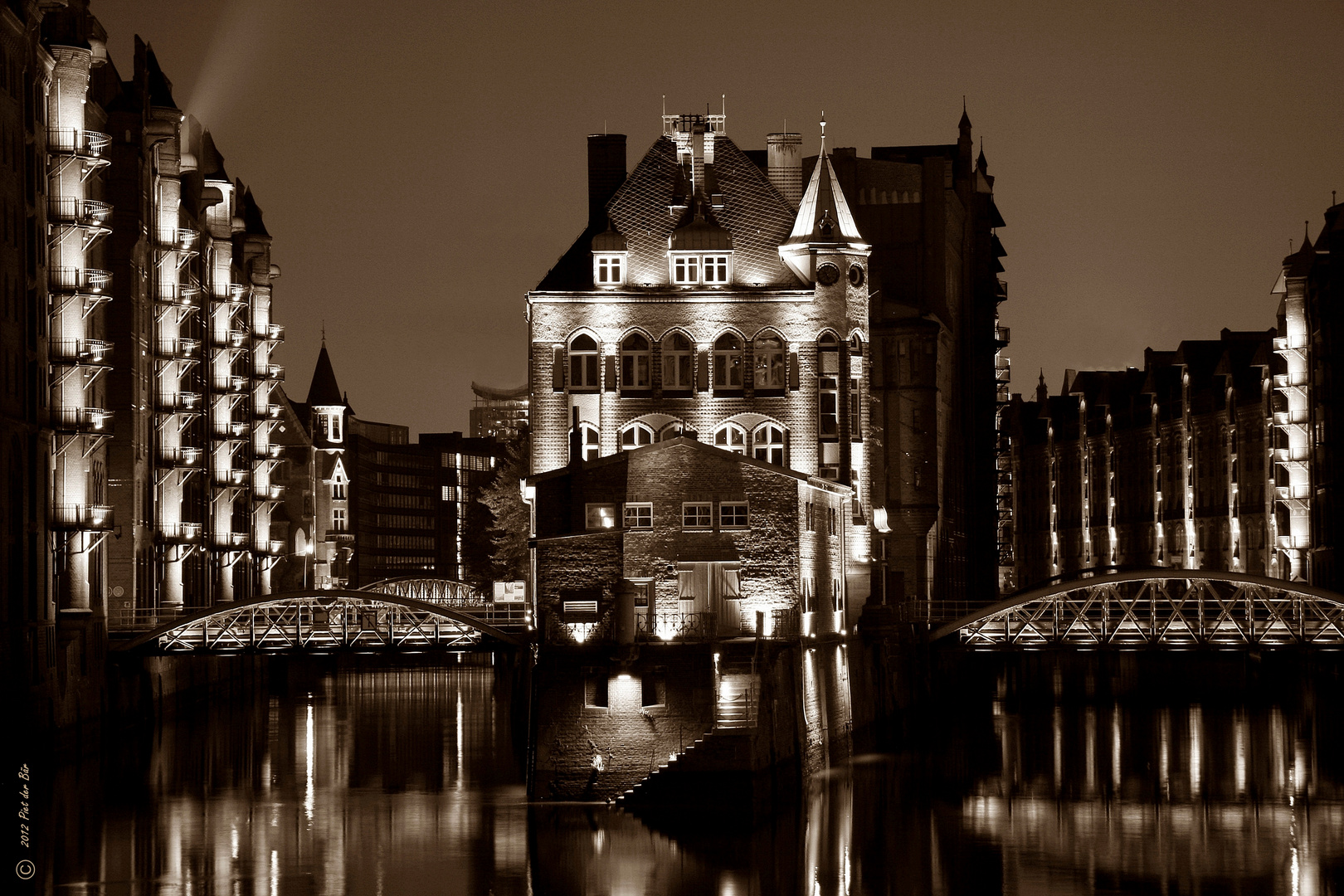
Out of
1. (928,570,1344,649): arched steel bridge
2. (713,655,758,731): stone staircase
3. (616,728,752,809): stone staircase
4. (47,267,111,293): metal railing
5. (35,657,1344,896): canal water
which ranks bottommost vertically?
(35,657,1344,896): canal water

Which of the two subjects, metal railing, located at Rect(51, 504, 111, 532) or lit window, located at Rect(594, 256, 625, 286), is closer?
metal railing, located at Rect(51, 504, 111, 532)

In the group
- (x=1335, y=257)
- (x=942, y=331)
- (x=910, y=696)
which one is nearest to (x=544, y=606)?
(x=910, y=696)

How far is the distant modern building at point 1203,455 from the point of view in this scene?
101 metres

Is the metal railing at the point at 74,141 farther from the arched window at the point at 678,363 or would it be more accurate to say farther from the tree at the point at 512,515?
the tree at the point at 512,515

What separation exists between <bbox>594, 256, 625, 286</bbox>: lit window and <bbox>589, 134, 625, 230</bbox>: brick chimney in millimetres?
4353

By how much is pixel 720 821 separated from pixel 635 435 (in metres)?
24.8

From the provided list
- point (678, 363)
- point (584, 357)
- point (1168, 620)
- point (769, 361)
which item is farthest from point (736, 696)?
point (584, 357)

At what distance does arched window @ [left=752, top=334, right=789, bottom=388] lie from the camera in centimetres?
7538

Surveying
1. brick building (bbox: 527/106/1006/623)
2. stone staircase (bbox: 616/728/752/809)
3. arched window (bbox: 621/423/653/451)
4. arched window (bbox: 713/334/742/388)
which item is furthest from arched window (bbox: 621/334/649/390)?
stone staircase (bbox: 616/728/752/809)

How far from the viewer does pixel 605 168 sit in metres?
80.1

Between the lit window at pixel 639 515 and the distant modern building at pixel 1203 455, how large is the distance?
2684cm

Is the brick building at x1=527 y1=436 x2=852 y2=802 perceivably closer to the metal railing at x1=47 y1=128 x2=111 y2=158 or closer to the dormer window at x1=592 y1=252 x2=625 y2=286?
the dormer window at x1=592 y1=252 x2=625 y2=286

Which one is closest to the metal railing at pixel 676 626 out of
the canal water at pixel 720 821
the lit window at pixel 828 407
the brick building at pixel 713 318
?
the canal water at pixel 720 821

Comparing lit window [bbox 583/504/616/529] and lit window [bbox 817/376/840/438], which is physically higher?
lit window [bbox 817/376/840/438]
